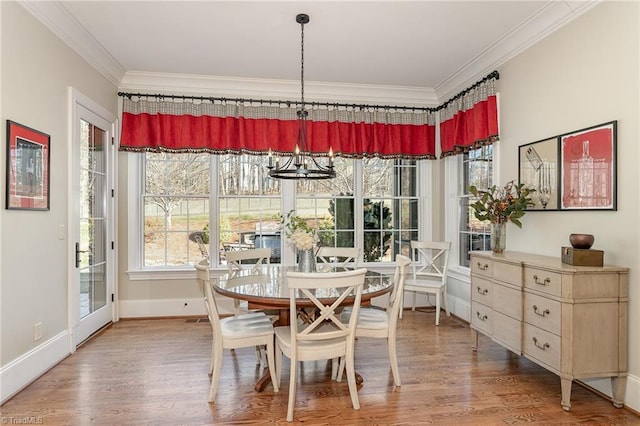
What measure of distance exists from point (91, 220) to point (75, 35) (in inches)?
68.1

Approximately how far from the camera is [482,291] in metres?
3.33

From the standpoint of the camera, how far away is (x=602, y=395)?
8.75 ft

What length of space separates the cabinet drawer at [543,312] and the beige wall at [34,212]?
3582 millimetres

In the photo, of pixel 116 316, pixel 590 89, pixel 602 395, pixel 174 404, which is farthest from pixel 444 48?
pixel 116 316

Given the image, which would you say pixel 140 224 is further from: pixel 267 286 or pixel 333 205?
pixel 267 286

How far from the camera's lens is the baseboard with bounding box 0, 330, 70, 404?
2582mm

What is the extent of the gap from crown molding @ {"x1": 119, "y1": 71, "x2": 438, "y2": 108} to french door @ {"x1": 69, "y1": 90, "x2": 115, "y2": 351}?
0.61m

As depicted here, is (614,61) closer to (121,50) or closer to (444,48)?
(444,48)

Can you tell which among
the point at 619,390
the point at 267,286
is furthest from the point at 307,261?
the point at 619,390

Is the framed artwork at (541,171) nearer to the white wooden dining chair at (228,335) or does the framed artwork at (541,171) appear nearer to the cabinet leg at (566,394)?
the cabinet leg at (566,394)

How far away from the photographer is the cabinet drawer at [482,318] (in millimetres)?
3214

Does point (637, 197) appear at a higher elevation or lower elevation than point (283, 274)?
higher

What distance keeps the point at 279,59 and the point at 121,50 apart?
5.08ft

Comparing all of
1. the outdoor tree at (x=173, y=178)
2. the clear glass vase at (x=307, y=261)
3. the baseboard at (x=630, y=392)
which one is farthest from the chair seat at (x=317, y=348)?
the outdoor tree at (x=173, y=178)
